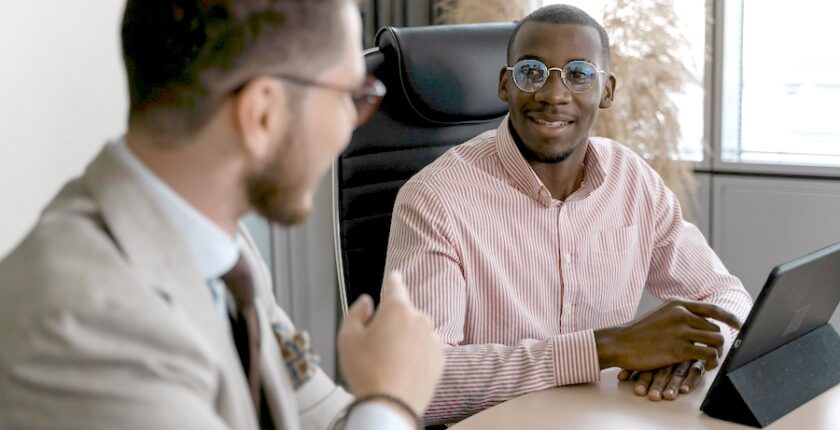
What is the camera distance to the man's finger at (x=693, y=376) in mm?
1601

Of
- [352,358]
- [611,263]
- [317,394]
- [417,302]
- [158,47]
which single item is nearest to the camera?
[158,47]

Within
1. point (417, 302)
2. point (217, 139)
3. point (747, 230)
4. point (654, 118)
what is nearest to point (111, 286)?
point (217, 139)

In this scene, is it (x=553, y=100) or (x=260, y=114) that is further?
(x=553, y=100)

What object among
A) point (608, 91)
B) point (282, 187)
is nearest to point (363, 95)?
point (282, 187)

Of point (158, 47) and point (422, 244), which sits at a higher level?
point (158, 47)

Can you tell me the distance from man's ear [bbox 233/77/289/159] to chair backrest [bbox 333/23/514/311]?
1113 millimetres

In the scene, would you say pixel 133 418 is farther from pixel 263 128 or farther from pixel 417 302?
pixel 417 302

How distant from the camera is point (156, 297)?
89 centimetres

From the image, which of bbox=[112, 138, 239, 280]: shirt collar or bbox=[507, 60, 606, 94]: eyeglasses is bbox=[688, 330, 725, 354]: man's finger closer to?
bbox=[507, 60, 606, 94]: eyeglasses

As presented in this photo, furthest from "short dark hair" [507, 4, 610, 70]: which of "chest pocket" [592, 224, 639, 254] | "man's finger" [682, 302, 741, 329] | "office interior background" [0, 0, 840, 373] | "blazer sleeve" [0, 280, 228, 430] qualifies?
"blazer sleeve" [0, 280, 228, 430]

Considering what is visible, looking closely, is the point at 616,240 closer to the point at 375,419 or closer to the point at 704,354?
the point at 704,354

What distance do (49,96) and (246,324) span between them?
1427 millimetres

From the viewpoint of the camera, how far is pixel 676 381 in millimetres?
1600

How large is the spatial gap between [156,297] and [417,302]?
37.7 inches
